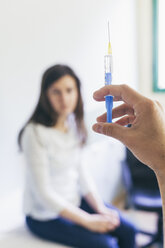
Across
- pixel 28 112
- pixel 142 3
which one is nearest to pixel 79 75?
pixel 28 112

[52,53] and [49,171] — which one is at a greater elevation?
[52,53]

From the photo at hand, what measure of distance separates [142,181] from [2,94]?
46.2 inches

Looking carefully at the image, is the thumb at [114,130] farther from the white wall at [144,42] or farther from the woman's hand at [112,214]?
the white wall at [144,42]

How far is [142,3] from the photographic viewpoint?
1333 mm

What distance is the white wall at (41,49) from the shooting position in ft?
3.09

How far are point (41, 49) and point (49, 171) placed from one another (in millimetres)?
483

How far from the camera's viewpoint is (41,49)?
1092 millimetres

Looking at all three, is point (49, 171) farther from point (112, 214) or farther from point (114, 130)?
point (114, 130)

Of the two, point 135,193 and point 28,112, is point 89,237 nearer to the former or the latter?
point 28,112

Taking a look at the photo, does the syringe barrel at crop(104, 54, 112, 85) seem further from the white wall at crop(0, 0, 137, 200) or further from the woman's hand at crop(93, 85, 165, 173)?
the white wall at crop(0, 0, 137, 200)

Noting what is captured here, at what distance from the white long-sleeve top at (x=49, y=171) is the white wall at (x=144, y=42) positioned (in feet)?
1.48

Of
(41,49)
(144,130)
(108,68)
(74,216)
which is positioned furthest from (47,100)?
(144,130)

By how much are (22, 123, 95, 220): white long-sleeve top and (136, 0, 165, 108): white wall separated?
451 mm

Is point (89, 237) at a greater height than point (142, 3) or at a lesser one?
lesser
